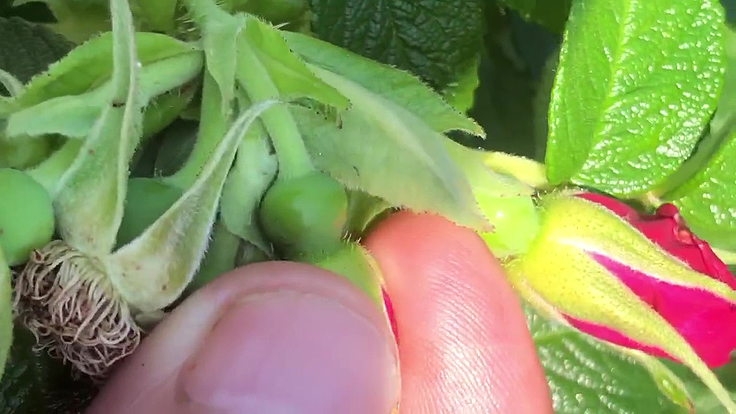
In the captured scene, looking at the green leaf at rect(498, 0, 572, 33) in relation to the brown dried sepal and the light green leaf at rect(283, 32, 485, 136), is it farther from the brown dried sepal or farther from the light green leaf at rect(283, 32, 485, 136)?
the brown dried sepal

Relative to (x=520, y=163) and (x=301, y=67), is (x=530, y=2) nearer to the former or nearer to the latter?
(x=520, y=163)

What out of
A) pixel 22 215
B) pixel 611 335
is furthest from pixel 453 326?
pixel 22 215

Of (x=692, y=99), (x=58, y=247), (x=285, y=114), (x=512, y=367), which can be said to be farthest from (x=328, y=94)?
(x=692, y=99)

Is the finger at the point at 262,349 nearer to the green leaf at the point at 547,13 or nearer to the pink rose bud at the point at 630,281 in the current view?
the pink rose bud at the point at 630,281

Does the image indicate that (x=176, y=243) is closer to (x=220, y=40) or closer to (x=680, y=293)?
(x=220, y=40)

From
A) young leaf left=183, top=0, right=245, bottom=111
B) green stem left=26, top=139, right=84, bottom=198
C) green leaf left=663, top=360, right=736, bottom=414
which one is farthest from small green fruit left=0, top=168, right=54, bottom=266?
green leaf left=663, top=360, right=736, bottom=414

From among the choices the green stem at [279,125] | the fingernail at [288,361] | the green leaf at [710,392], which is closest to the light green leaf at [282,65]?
the green stem at [279,125]
